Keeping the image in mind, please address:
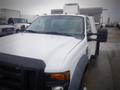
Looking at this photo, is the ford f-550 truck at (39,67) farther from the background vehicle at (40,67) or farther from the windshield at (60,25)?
the windshield at (60,25)

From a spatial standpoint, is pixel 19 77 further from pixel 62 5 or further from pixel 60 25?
pixel 62 5

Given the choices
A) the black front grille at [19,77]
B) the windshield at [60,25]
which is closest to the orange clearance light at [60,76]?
the black front grille at [19,77]

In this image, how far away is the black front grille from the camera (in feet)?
5.08

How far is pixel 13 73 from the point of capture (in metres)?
1.67

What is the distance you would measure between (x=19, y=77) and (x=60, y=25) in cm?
179

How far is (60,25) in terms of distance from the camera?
315 cm

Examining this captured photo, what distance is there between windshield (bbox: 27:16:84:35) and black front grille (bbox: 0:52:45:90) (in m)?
1.49

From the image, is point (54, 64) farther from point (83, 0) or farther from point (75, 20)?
point (83, 0)

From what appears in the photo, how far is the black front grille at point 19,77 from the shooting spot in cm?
155

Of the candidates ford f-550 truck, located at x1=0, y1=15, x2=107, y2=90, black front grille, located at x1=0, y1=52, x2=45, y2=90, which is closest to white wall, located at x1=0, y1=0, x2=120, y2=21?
ford f-550 truck, located at x1=0, y1=15, x2=107, y2=90

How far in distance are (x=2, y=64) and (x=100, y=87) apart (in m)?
2.50

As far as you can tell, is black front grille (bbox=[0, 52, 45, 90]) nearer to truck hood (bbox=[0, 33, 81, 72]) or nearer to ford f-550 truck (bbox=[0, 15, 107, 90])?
ford f-550 truck (bbox=[0, 15, 107, 90])

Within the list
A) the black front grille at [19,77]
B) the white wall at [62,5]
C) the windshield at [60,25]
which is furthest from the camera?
the white wall at [62,5]

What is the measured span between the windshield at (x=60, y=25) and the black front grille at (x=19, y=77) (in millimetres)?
1486
